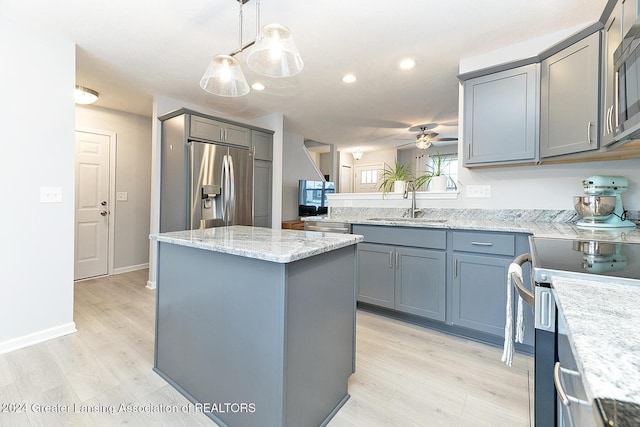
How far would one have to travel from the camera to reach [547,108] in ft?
7.12

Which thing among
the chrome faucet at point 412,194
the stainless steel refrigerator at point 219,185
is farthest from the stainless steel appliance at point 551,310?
the stainless steel refrigerator at point 219,185

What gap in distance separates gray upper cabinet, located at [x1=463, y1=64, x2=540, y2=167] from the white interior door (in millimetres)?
4539

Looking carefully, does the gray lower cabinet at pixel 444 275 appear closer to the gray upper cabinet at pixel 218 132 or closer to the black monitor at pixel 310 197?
the gray upper cabinet at pixel 218 132

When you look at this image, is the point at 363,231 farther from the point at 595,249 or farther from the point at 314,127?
the point at 314,127

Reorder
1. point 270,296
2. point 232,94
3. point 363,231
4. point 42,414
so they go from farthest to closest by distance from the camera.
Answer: point 363,231 < point 232,94 < point 42,414 < point 270,296

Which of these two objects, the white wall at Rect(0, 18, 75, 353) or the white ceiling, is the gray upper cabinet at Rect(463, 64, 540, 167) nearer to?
the white ceiling

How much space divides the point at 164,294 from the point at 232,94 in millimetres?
1349

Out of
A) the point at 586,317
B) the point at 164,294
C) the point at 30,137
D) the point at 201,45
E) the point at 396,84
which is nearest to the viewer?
the point at 586,317

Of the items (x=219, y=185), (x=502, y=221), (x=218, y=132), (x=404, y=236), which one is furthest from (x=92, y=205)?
(x=502, y=221)

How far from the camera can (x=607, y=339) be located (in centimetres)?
42

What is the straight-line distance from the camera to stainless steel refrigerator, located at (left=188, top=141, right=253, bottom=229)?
3.31 m

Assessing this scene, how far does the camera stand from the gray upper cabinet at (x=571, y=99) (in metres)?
1.88

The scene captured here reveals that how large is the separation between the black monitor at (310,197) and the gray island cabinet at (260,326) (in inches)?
160

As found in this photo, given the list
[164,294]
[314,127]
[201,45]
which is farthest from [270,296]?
[314,127]
